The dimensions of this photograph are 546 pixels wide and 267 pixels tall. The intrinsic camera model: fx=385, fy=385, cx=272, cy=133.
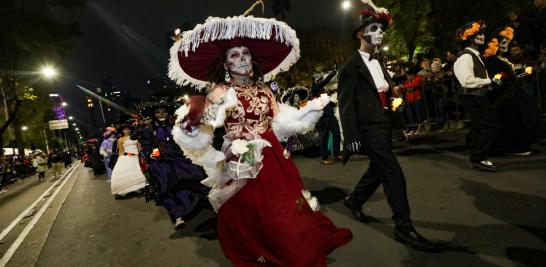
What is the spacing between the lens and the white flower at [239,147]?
3.22 metres

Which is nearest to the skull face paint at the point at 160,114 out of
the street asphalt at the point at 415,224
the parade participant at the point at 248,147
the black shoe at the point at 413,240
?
the street asphalt at the point at 415,224

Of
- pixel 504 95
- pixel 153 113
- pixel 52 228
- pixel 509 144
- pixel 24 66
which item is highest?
pixel 24 66

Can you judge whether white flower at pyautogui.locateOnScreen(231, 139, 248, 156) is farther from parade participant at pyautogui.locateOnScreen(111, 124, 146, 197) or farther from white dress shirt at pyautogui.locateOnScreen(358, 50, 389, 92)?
parade participant at pyautogui.locateOnScreen(111, 124, 146, 197)

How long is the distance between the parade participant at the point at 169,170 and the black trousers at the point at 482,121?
4.29 meters

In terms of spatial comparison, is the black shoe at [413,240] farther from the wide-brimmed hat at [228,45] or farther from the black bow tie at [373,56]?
the wide-brimmed hat at [228,45]

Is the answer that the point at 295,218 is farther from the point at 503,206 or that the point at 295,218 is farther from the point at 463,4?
the point at 463,4

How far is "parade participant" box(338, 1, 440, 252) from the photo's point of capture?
369 cm

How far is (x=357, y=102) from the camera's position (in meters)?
3.94

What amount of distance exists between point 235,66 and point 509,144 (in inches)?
214

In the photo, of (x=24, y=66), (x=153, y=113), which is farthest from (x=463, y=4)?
(x=24, y=66)

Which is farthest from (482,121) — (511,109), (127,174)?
(127,174)

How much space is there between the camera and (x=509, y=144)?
6645 millimetres

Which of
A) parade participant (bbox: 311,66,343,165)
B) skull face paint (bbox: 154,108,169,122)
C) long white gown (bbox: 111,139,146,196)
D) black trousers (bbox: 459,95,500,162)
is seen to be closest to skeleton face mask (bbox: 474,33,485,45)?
black trousers (bbox: 459,95,500,162)

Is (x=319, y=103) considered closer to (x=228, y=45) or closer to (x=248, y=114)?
(x=248, y=114)
